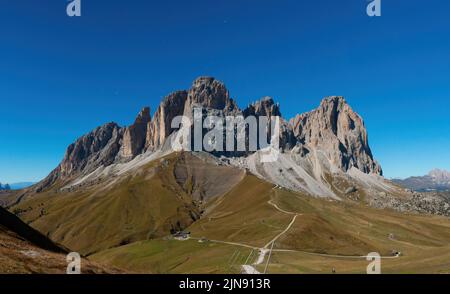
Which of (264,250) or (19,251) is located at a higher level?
(19,251)

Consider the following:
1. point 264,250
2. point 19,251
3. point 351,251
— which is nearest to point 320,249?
point 351,251

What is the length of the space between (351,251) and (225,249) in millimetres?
56231

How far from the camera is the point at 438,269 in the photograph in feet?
254

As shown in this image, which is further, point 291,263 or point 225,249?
point 225,249
